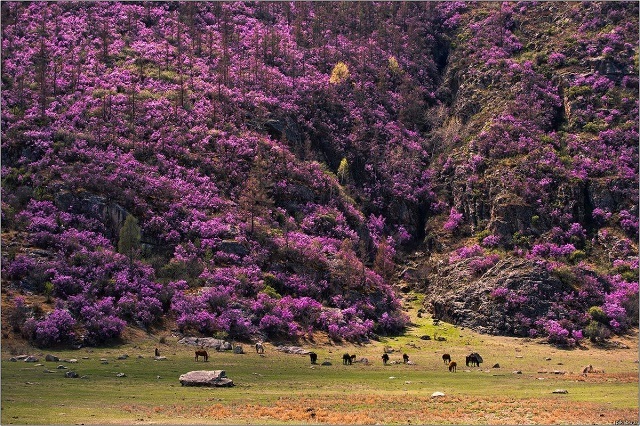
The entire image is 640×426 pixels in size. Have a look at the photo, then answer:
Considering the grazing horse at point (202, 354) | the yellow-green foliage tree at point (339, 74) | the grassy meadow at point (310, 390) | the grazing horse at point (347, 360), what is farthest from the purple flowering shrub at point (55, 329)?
the yellow-green foliage tree at point (339, 74)

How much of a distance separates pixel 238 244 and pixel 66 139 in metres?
32.6

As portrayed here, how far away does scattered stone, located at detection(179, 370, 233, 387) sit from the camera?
49438 mm

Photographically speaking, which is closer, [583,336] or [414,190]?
[583,336]

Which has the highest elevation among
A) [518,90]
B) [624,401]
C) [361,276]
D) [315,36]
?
[315,36]

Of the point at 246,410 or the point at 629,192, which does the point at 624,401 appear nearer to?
the point at 246,410

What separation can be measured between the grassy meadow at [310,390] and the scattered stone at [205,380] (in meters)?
0.86

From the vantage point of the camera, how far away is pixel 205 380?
4959 centimetres

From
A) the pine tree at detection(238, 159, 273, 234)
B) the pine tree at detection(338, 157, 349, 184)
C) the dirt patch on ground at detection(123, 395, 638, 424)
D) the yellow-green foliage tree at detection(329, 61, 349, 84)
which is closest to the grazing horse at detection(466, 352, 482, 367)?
the dirt patch on ground at detection(123, 395, 638, 424)

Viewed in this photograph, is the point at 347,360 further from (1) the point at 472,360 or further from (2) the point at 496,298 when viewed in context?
(2) the point at 496,298

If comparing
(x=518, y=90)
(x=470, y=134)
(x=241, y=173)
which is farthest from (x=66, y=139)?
(x=518, y=90)

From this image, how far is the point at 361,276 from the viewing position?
99.1 metres

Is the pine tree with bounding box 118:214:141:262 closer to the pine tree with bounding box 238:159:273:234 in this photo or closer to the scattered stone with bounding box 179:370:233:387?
the pine tree with bounding box 238:159:273:234

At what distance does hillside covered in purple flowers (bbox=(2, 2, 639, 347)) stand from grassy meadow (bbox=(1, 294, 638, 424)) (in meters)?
12.7

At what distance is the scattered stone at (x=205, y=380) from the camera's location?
49438 millimetres
